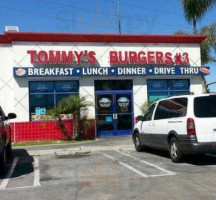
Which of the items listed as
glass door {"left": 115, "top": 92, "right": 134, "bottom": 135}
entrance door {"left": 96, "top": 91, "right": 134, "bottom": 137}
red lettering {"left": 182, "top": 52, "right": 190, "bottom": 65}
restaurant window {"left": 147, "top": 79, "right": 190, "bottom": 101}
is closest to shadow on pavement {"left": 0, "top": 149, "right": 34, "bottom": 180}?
entrance door {"left": 96, "top": 91, "right": 134, "bottom": 137}

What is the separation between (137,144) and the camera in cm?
1498

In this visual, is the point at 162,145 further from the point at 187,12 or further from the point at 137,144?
the point at 187,12

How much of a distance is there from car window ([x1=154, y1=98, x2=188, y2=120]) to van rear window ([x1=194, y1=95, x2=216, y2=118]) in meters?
0.32

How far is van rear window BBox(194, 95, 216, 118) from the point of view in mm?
11047

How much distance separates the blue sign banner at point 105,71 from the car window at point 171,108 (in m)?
8.26

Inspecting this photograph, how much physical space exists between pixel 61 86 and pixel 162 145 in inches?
379

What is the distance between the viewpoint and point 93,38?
2131cm

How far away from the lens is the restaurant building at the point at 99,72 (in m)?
20.5

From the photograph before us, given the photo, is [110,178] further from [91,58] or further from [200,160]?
[91,58]

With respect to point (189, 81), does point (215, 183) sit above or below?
below

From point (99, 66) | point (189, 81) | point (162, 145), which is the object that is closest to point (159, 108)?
point (162, 145)

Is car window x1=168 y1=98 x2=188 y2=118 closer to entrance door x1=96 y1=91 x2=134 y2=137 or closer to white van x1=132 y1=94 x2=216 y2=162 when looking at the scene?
white van x1=132 y1=94 x2=216 y2=162

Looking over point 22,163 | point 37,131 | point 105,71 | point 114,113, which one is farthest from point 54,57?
point 22,163

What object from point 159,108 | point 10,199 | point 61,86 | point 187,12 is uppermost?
point 187,12
